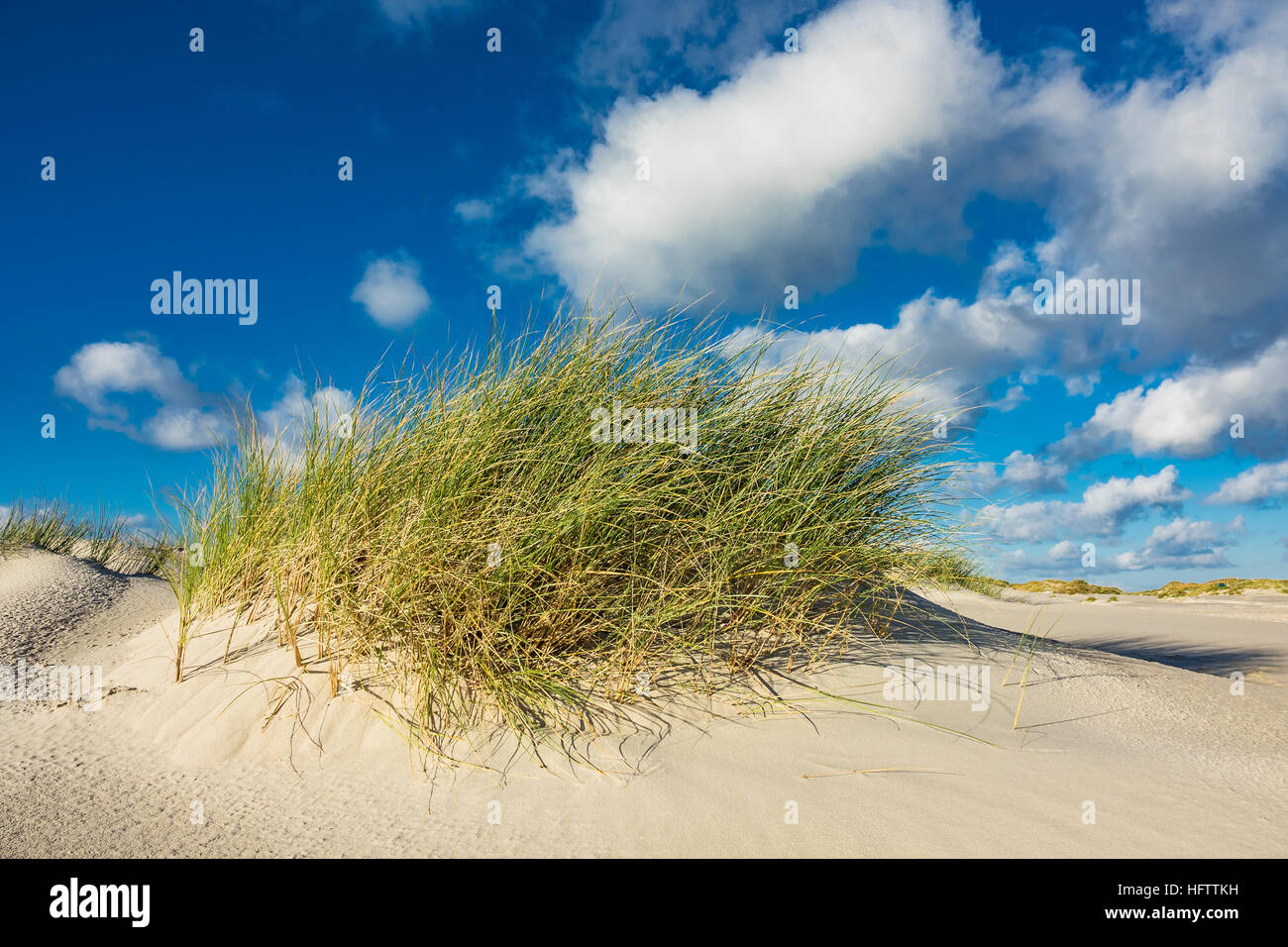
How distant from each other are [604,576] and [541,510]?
0.50m

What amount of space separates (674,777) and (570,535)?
1144 millimetres

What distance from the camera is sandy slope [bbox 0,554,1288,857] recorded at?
2277mm

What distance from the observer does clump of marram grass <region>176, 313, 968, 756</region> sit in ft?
9.79

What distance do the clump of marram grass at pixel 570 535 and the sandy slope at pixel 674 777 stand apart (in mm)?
256

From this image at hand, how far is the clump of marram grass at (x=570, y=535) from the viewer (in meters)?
2.98

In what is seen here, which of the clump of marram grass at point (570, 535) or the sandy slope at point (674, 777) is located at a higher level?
the clump of marram grass at point (570, 535)

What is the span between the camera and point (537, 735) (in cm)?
280

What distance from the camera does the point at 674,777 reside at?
2.58 metres

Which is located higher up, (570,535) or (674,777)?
(570,535)

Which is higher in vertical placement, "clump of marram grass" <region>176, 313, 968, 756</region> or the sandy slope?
"clump of marram grass" <region>176, 313, 968, 756</region>

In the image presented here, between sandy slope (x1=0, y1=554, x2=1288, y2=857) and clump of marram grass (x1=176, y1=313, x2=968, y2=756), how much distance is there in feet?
0.84

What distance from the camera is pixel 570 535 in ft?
10.5

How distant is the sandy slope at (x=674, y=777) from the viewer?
7.47ft

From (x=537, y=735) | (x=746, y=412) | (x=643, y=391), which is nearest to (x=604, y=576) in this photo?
(x=537, y=735)
